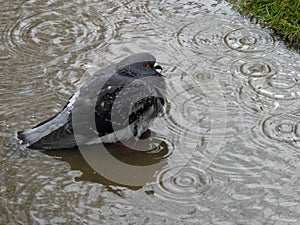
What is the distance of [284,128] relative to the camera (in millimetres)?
5785

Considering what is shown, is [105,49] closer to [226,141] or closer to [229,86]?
[229,86]

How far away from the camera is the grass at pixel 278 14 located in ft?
23.4

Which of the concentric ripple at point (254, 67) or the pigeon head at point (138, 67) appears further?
the concentric ripple at point (254, 67)

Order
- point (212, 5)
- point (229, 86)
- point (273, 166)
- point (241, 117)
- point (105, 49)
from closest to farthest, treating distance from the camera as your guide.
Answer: point (273, 166)
point (241, 117)
point (229, 86)
point (105, 49)
point (212, 5)

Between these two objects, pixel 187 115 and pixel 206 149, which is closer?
pixel 206 149

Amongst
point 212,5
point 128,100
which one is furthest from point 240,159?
point 212,5

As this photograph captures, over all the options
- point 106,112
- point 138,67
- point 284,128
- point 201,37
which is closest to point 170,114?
point 138,67

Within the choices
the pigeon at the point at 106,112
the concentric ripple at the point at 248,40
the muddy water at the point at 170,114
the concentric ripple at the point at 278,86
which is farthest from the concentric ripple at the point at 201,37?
the pigeon at the point at 106,112

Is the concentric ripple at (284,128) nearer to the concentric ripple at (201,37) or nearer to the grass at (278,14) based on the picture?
the concentric ripple at (201,37)

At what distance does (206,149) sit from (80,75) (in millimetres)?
1741

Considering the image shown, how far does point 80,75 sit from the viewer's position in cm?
664

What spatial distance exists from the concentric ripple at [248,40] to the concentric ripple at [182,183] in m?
2.04

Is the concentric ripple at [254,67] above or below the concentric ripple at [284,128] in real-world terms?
above

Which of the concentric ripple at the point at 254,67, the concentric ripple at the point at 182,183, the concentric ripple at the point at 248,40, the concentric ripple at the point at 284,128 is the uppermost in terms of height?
the concentric ripple at the point at 248,40
